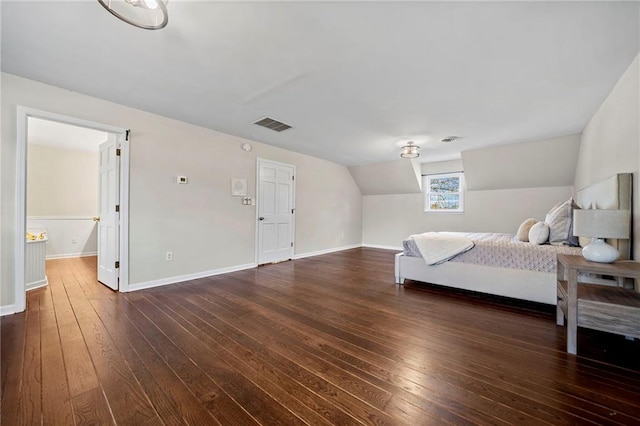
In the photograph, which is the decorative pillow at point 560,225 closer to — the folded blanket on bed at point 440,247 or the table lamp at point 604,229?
the folded blanket on bed at point 440,247

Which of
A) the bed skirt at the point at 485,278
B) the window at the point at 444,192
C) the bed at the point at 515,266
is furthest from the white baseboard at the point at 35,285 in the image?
the window at the point at 444,192

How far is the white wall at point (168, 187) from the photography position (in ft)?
8.02

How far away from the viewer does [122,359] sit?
1.75 meters

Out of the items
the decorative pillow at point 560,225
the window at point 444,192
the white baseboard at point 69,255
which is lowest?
the white baseboard at point 69,255

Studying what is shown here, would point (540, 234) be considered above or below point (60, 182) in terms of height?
below

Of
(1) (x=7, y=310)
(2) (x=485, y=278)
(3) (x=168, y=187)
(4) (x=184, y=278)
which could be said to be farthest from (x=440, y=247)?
(1) (x=7, y=310)

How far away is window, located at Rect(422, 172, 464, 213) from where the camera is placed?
606 centimetres

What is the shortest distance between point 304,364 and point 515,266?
2.66 meters

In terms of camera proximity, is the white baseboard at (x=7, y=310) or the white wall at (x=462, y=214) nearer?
the white baseboard at (x=7, y=310)

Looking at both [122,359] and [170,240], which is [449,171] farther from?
[122,359]

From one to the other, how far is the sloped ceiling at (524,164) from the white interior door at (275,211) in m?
3.84

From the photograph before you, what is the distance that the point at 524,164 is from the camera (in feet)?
15.8

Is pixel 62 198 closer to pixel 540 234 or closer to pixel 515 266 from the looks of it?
pixel 515 266

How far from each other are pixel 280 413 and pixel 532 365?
170cm
